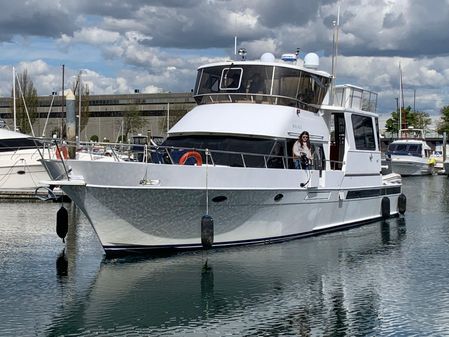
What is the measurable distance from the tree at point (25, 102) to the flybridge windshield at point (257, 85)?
154 feet

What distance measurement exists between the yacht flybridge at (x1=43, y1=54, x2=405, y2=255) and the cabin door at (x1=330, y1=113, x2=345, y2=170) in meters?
0.03

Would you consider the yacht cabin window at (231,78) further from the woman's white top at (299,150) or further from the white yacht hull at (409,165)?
the white yacht hull at (409,165)

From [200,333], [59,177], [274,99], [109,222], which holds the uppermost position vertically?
[274,99]

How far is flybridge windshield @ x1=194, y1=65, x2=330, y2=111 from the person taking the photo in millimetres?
18828

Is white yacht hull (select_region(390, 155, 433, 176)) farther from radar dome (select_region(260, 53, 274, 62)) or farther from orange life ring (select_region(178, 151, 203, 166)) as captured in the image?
orange life ring (select_region(178, 151, 203, 166))

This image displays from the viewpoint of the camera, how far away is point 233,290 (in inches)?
539

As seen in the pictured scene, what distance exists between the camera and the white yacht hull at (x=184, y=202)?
585 inches

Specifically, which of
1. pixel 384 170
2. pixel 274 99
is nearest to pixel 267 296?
pixel 274 99

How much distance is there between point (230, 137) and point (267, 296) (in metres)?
5.63

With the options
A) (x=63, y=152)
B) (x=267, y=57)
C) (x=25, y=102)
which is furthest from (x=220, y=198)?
(x=25, y=102)

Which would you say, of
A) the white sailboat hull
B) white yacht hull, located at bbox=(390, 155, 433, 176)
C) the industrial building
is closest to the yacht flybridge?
the white sailboat hull

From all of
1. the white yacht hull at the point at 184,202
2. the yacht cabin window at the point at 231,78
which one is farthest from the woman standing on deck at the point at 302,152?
the yacht cabin window at the point at 231,78

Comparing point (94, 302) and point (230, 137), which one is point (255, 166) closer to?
point (230, 137)

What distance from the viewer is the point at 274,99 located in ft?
61.7
